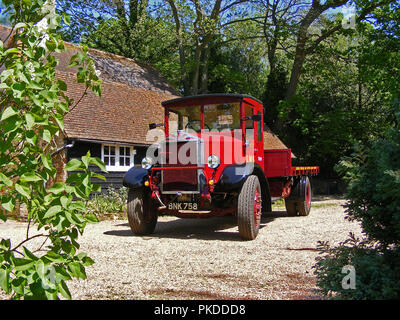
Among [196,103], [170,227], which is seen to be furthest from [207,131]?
[170,227]

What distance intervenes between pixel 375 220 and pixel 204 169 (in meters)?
4.56

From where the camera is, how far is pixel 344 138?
64.1 ft

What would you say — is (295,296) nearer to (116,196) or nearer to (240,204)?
(240,204)

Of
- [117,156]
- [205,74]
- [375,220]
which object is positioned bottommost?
[375,220]

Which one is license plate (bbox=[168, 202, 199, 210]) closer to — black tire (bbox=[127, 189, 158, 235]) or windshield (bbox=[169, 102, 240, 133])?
black tire (bbox=[127, 189, 158, 235])

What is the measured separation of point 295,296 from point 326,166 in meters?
20.2

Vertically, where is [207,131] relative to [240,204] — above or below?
above

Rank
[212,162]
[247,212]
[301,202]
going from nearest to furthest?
[247,212] → [212,162] → [301,202]

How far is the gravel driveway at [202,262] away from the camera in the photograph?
412 centimetres

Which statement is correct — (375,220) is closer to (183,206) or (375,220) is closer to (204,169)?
(204,169)

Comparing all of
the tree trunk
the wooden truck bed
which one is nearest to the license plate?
the wooden truck bed

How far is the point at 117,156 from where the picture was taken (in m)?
13.8

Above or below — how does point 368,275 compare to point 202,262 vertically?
above

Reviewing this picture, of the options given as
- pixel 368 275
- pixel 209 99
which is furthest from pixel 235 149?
pixel 368 275
